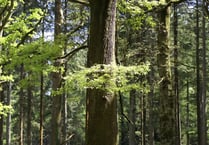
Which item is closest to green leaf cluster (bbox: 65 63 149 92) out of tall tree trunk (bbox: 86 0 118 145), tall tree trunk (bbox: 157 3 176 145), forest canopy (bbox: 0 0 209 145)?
forest canopy (bbox: 0 0 209 145)

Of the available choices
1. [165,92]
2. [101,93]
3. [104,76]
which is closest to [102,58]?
[104,76]

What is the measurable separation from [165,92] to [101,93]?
4.14 meters

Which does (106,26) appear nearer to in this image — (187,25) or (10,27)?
(10,27)

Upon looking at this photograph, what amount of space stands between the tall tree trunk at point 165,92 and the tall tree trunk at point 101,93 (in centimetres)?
387

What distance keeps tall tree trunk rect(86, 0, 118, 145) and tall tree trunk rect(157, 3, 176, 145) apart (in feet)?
12.7

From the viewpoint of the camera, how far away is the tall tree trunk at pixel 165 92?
907 cm

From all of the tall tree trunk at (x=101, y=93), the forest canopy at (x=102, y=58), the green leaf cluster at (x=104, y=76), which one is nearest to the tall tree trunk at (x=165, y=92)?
the forest canopy at (x=102, y=58)

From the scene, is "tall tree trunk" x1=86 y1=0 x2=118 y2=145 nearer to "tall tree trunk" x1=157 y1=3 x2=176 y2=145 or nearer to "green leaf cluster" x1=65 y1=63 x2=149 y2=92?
"green leaf cluster" x1=65 y1=63 x2=149 y2=92

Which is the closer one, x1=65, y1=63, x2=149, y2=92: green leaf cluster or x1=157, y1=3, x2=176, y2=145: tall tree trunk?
x1=65, y1=63, x2=149, y2=92: green leaf cluster

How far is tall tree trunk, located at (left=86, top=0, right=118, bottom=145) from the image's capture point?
534 cm

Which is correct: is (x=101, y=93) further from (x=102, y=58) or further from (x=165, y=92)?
(x=165, y=92)

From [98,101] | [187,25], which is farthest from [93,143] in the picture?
[187,25]

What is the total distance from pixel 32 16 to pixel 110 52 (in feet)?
19.2

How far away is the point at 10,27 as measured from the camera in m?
10.9
